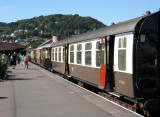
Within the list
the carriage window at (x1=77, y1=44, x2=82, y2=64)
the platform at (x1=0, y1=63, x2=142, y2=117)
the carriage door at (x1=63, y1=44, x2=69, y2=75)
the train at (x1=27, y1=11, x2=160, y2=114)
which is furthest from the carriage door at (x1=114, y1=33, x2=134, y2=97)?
the carriage door at (x1=63, y1=44, x2=69, y2=75)

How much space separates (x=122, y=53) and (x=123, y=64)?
375mm

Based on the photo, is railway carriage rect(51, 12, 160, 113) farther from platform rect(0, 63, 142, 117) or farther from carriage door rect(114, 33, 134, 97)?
platform rect(0, 63, 142, 117)

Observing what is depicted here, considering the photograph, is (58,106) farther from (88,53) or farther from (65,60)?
(65,60)

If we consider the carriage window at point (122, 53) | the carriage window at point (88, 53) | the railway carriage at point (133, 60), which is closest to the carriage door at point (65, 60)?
the carriage window at point (88, 53)

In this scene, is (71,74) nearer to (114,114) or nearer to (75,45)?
(75,45)

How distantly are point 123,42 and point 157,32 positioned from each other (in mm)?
1147

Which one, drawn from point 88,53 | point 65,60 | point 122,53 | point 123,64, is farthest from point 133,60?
point 65,60

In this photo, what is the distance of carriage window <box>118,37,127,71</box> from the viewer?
8625 millimetres

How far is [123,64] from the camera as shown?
28.6 feet

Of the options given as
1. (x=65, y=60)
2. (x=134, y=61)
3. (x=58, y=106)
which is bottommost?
(x=58, y=106)

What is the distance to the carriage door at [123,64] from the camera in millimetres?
8141

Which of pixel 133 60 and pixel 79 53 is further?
pixel 79 53

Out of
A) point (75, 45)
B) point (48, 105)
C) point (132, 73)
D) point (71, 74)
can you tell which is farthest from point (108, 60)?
point (71, 74)

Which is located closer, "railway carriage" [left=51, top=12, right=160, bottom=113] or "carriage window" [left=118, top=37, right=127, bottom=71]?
"railway carriage" [left=51, top=12, right=160, bottom=113]
